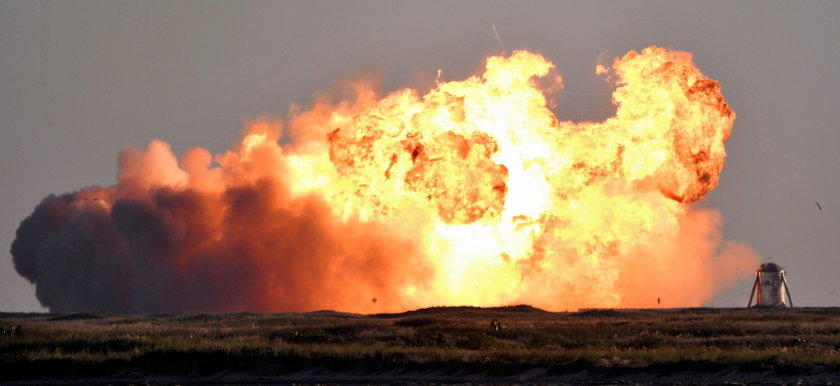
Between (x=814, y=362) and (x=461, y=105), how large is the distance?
5863 centimetres

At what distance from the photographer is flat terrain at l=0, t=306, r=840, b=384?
71.3 metres

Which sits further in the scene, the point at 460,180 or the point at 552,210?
the point at 552,210

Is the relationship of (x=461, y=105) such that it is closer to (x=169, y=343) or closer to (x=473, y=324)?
(x=473, y=324)

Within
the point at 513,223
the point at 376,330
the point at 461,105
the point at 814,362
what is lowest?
the point at 814,362

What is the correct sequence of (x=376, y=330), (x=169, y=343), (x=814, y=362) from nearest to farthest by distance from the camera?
(x=814, y=362), (x=169, y=343), (x=376, y=330)

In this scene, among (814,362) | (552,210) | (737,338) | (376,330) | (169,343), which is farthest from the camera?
(552,210)

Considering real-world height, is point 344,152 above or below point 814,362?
above

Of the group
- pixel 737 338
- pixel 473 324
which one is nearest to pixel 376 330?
pixel 473 324

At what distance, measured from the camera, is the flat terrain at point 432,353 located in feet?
234

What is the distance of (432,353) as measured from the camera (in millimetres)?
76438

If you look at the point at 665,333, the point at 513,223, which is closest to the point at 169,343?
the point at 665,333

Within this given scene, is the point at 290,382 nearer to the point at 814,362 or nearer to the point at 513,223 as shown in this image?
the point at 814,362

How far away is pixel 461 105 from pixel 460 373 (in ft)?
185

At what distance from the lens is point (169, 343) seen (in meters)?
83.1
